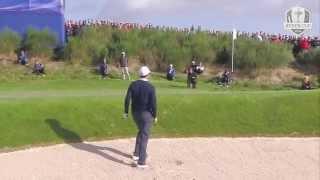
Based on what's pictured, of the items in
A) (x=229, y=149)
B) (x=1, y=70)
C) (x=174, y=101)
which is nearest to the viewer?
(x=229, y=149)

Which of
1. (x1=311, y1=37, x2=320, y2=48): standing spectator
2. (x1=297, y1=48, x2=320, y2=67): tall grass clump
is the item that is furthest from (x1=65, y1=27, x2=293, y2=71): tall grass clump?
(x1=311, y1=37, x2=320, y2=48): standing spectator

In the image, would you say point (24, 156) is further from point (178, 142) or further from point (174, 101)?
point (174, 101)

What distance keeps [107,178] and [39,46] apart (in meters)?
25.7

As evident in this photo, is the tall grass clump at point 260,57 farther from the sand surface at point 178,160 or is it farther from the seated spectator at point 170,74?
the sand surface at point 178,160

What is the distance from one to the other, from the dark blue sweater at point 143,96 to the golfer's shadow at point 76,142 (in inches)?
43.4

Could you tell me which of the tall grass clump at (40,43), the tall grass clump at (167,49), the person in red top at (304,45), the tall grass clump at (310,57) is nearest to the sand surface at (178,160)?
the tall grass clump at (40,43)

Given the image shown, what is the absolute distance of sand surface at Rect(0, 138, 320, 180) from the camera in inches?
510

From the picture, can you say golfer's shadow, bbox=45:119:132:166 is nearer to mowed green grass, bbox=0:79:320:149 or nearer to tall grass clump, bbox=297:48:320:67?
mowed green grass, bbox=0:79:320:149

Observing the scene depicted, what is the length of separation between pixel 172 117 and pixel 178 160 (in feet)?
10.0

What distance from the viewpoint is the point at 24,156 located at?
1424 centimetres

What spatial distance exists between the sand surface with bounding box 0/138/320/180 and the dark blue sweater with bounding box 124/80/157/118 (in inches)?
41.7

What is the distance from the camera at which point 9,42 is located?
1469 inches

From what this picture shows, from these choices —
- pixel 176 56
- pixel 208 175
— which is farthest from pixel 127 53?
pixel 208 175
